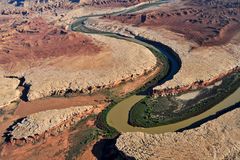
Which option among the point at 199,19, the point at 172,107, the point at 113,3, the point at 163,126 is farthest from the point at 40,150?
the point at 113,3

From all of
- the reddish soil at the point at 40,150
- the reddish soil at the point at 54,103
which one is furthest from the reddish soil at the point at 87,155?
the reddish soil at the point at 54,103

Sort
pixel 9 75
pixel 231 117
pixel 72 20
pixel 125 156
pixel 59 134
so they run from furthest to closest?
pixel 72 20
pixel 9 75
pixel 59 134
pixel 231 117
pixel 125 156

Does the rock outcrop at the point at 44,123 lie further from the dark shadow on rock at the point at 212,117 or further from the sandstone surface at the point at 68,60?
the dark shadow on rock at the point at 212,117

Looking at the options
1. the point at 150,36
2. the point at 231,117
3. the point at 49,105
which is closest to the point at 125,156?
the point at 231,117

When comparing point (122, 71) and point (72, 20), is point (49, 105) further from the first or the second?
point (72, 20)

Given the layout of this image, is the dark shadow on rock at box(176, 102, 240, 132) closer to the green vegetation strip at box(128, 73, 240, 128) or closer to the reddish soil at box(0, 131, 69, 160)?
the green vegetation strip at box(128, 73, 240, 128)

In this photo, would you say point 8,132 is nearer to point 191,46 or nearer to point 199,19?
point 191,46
